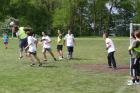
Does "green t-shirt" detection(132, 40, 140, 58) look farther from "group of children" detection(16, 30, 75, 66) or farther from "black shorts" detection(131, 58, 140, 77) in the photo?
"group of children" detection(16, 30, 75, 66)

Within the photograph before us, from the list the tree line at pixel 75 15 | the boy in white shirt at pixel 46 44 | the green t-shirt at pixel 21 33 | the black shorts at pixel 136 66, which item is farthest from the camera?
the tree line at pixel 75 15

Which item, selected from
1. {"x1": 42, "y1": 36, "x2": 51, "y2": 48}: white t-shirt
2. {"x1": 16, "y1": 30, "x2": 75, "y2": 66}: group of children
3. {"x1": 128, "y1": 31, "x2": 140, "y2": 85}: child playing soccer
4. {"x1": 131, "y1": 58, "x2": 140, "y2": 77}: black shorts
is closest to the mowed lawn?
{"x1": 128, "y1": 31, "x2": 140, "y2": 85}: child playing soccer

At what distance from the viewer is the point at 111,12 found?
109m

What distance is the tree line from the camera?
333 ft

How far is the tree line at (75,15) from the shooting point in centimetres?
10138

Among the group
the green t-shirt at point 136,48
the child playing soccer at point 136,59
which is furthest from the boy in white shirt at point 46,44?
the green t-shirt at point 136,48

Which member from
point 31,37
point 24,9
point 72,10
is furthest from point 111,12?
point 31,37

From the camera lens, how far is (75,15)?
344 ft

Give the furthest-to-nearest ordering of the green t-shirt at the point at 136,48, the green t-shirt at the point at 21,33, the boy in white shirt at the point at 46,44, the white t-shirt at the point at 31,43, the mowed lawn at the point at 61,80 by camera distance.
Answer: the green t-shirt at the point at 21,33 → the boy in white shirt at the point at 46,44 → the white t-shirt at the point at 31,43 → the green t-shirt at the point at 136,48 → the mowed lawn at the point at 61,80

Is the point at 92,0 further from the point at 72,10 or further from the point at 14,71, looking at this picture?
the point at 14,71

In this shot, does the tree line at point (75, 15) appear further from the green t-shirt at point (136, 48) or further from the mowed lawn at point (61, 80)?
the green t-shirt at point (136, 48)

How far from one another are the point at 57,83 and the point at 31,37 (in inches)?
248

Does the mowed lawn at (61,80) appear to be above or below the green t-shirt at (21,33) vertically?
below

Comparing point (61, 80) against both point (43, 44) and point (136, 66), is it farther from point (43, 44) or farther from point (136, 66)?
point (43, 44)
